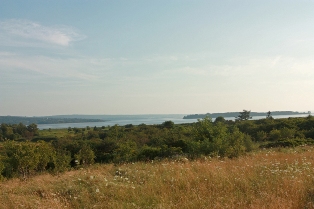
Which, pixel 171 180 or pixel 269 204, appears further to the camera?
pixel 171 180

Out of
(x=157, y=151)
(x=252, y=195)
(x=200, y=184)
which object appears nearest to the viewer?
(x=252, y=195)

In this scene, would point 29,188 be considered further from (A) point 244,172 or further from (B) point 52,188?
(A) point 244,172

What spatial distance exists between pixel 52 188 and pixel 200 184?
12.4 ft

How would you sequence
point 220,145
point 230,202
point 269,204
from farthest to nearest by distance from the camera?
point 220,145
point 230,202
point 269,204

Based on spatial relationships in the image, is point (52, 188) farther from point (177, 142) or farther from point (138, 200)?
point (177, 142)

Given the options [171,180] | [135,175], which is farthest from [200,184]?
[135,175]

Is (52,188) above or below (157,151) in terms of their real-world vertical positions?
above

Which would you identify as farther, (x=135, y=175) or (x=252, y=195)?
(x=135, y=175)

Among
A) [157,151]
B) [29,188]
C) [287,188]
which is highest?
[287,188]

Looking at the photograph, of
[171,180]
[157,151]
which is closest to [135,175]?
[171,180]

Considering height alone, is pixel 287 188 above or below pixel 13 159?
above

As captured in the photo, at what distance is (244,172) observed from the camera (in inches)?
272

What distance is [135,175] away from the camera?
7531 millimetres

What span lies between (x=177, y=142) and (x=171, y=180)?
2267cm
